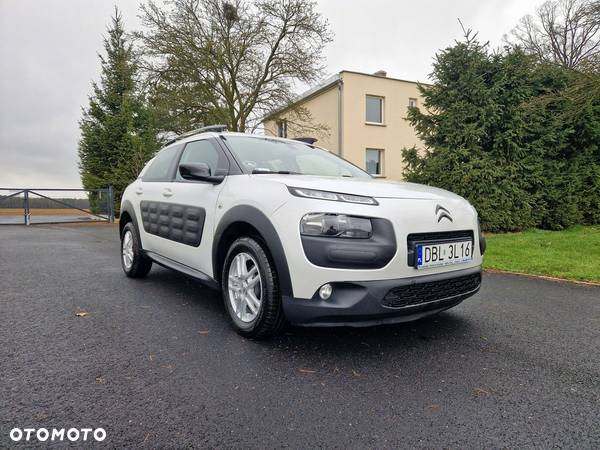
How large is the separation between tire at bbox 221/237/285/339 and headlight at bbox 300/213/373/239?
0.43 meters

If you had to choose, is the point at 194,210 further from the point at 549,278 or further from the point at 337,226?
the point at 549,278

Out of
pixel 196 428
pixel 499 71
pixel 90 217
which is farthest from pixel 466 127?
pixel 90 217

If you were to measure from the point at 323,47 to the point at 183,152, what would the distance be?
16300 millimetres

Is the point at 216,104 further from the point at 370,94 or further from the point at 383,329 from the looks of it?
the point at 383,329

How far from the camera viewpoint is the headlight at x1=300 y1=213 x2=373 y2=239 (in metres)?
2.16

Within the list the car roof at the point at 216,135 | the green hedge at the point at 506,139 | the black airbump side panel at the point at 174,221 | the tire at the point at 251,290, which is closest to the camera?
the tire at the point at 251,290

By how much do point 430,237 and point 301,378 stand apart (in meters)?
1.19

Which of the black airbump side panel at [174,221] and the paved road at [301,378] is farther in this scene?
the black airbump side panel at [174,221]

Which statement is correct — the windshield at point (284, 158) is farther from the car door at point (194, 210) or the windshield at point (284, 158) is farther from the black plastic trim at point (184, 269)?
the black plastic trim at point (184, 269)

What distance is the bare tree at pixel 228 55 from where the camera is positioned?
649 inches

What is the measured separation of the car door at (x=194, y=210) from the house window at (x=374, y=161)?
51.9 ft

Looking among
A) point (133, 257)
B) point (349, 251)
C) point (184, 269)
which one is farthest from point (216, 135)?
point (133, 257)

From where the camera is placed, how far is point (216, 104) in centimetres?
1730

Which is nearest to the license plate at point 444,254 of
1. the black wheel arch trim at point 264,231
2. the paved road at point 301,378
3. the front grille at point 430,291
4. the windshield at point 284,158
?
the front grille at point 430,291
